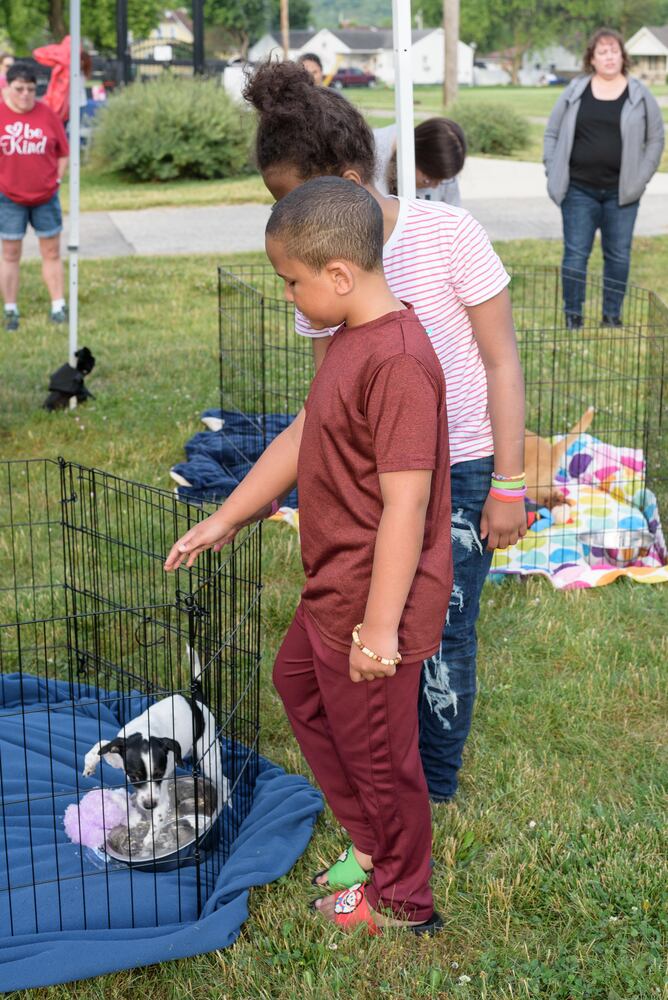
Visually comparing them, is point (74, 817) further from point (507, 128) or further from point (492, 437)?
point (507, 128)

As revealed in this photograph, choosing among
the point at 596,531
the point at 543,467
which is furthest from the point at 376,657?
the point at 543,467

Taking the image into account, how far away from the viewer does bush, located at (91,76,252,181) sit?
18.8m

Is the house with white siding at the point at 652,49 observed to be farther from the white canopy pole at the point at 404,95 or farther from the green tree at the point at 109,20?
the white canopy pole at the point at 404,95

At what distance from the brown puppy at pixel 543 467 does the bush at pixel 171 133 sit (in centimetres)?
1463

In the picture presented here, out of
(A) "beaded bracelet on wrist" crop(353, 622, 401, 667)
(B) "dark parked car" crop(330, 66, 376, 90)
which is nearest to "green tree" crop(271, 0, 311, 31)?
(B) "dark parked car" crop(330, 66, 376, 90)

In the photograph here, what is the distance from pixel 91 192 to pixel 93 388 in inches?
460

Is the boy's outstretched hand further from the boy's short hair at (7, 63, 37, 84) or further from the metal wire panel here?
the boy's short hair at (7, 63, 37, 84)

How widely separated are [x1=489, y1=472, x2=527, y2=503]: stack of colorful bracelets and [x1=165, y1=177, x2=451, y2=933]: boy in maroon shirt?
287mm

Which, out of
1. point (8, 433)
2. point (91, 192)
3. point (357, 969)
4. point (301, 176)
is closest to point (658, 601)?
point (357, 969)

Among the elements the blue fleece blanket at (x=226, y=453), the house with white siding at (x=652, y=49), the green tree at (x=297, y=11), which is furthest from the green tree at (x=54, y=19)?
the house with white siding at (x=652, y=49)

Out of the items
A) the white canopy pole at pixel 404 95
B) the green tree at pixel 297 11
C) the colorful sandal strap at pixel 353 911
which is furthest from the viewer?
the green tree at pixel 297 11

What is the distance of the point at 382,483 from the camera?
213cm

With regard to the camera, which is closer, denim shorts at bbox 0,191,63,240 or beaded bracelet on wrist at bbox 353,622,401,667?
beaded bracelet on wrist at bbox 353,622,401,667

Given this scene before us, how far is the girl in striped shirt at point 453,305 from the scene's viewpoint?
231 centimetres
